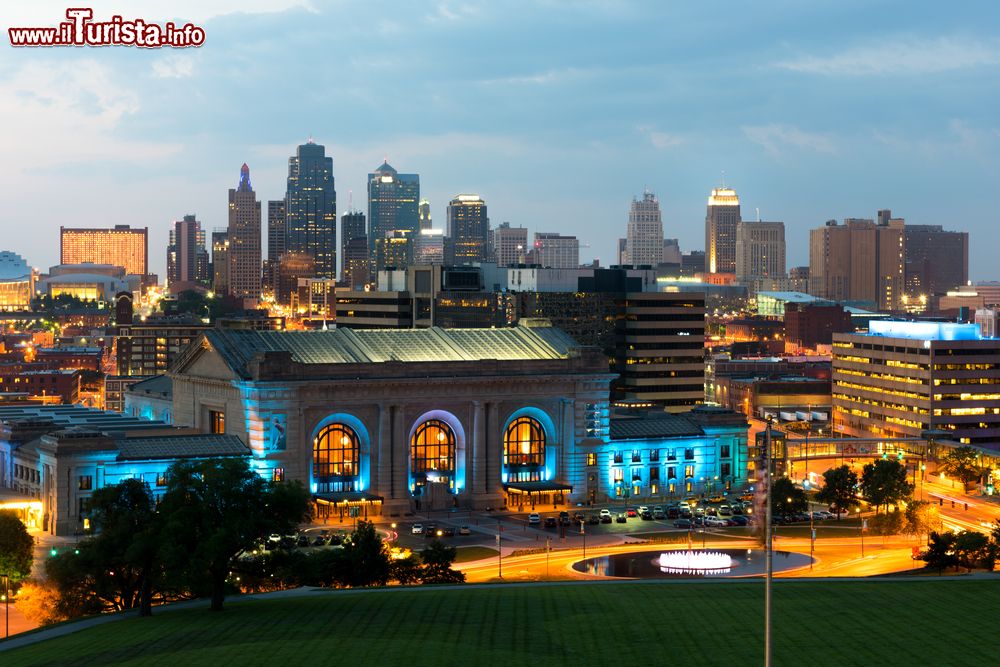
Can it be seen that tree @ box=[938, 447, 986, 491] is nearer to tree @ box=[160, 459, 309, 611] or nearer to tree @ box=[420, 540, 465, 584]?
tree @ box=[420, 540, 465, 584]

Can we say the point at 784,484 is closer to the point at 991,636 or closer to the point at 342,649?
the point at 991,636

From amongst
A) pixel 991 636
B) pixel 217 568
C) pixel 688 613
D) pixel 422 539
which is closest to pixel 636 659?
pixel 688 613

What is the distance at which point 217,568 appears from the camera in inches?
4001

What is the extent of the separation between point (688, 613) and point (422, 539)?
55.3 metres

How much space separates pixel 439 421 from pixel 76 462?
38.4 metres

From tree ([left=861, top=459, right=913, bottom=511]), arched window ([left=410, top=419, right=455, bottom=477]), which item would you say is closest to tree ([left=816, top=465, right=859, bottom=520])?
tree ([left=861, top=459, right=913, bottom=511])

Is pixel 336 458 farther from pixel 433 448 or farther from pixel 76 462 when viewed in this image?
pixel 76 462

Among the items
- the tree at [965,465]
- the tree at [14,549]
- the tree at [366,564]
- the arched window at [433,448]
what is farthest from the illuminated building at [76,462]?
the tree at [965,465]

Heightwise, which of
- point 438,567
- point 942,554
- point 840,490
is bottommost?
point 438,567

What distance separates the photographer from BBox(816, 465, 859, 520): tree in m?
166

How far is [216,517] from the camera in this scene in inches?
4090

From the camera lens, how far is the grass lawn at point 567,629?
86.8 metres

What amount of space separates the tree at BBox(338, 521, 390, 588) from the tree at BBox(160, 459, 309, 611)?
8.50 metres

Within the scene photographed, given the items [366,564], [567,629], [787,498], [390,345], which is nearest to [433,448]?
[390,345]
